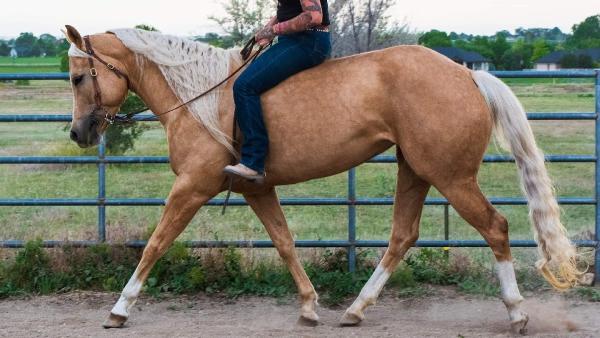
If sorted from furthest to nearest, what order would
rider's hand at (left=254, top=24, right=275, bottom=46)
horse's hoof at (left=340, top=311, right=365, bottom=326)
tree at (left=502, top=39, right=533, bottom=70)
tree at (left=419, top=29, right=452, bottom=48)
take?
tree at (left=419, top=29, right=452, bottom=48) → tree at (left=502, top=39, right=533, bottom=70) → horse's hoof at (left=340, top=311, right=365, bottom=326) → rider's hand at (left=254, top=24, right=275, bottom=46)

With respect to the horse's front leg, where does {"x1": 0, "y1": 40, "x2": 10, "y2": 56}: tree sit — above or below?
above

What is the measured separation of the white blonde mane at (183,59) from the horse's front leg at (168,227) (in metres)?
0.54

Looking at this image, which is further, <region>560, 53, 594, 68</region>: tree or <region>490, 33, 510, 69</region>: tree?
<region>560, 53, 594, 68</region>: tree

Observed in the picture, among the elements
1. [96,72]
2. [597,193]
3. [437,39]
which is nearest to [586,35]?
[437,39]

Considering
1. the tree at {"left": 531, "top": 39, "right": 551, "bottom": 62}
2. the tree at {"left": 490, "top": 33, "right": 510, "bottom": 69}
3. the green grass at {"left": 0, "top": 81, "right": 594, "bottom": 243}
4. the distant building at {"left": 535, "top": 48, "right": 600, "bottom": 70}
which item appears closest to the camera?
the green grass at {"left": 0, "top": 81, "right": 594, "bottom": 243}

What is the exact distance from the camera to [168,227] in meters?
5.92

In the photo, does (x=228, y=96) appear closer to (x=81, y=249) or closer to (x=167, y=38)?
(x=167, y=38)

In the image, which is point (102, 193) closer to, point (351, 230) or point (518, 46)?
point (351, 230)

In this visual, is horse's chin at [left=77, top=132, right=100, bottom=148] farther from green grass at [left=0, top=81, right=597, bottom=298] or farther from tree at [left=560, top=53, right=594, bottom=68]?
tree at [left=560, top=53, right=594, bottom=68]

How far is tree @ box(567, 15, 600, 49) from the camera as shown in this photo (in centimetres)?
3884

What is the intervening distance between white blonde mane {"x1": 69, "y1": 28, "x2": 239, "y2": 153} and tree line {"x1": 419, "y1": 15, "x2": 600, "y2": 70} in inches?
915

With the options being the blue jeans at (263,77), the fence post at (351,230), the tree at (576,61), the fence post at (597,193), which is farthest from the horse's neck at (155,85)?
the tree at (576,61)

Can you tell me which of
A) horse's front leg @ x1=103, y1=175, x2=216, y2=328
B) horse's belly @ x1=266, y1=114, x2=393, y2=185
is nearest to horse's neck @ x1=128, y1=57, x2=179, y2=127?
horse's front leg @ x1=103, y1=175, x2=216, y2=328

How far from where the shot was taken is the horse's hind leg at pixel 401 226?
20.2 feet
